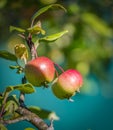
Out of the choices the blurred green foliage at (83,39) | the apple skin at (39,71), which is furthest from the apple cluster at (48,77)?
the blurred green foliage at (83,39)

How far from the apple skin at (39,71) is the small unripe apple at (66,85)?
0.7 inches

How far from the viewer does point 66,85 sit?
858 millimetres

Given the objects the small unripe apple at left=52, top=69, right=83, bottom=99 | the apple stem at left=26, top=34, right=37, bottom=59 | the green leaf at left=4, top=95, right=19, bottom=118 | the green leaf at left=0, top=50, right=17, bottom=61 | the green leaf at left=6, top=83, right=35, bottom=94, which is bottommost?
the green leaf at left=4, top=95, right=19, bottom=118

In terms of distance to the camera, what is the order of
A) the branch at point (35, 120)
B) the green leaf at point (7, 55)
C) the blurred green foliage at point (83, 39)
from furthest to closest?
1. the blurred green foliage at point (83, 39)
2. the green leaf at point (7, 55)
3. the branch at point (35, 120)

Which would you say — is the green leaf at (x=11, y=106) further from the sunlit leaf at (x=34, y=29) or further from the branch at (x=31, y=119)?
the sunlit leaf at (x=34, y=29)

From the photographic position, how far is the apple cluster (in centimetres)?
84

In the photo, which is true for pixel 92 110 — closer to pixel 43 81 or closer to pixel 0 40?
pixel 0 40

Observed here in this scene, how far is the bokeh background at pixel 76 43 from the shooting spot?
157 cm

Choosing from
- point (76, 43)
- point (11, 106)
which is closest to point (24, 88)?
point (11, 106)

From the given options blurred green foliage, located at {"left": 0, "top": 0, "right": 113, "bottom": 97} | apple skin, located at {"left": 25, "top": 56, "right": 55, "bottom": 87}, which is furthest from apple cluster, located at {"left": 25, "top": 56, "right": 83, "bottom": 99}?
blurred green foliage, located at {"left": 0, "top": 0, "right": 113, "bottom": 97}

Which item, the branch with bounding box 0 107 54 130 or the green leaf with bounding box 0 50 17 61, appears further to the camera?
the green leaf with bounding box 0 50 17 61

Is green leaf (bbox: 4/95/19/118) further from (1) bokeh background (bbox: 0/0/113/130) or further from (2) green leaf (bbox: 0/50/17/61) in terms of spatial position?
(1) bokeh background (bbox: 0/0/113/130)

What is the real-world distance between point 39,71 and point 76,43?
707 millimetres

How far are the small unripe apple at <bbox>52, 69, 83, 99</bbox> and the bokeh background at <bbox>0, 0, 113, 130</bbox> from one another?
2.16 feet
